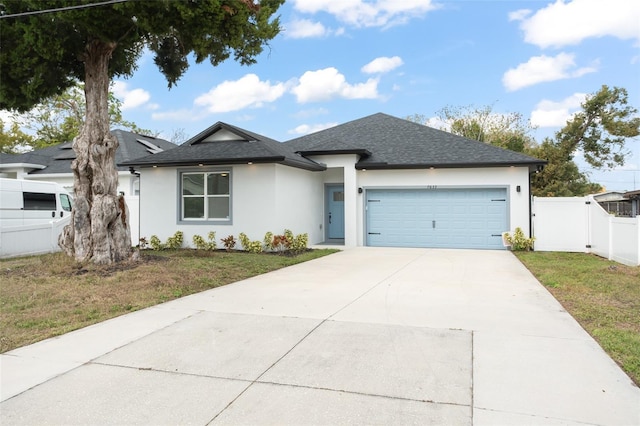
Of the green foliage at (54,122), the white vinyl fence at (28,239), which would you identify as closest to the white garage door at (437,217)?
the white vinyl fence at (28,239)

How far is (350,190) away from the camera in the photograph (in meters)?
15.4

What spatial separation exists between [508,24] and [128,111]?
30445 millimetres

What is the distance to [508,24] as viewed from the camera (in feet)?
45.7

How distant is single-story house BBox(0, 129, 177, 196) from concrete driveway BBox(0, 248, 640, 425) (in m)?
16.0

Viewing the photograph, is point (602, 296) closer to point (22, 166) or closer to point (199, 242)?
point (199, 242)

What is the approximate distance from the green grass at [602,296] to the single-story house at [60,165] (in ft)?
57.7

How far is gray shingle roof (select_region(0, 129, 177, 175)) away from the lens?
21359 millimetres

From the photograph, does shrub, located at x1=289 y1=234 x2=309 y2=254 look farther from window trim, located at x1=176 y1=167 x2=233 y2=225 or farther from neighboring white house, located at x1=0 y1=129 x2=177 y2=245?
neighboring white house, located at x1=0 y1=129 x2=177 y2=245

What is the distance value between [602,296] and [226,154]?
10.7 m

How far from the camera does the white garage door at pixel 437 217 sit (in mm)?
14617

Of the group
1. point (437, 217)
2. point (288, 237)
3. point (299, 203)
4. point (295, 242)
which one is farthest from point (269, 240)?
point (437, 217)

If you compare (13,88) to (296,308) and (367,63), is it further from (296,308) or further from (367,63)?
(367,63)

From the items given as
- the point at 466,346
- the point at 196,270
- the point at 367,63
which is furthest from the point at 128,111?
the point at 466,346

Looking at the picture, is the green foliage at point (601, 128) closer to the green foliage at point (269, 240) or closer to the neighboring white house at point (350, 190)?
the neighboring white house at point (350, 190)
